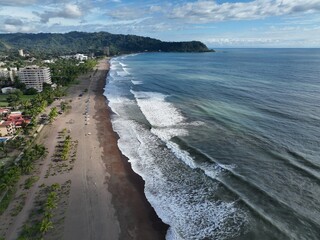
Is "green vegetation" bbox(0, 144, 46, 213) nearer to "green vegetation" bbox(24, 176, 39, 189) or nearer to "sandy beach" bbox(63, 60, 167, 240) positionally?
"green vegetation" bbox(24, 176, 39, 189)

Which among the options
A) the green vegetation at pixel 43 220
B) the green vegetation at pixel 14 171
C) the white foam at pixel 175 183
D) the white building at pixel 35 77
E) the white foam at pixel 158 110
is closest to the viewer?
the green vegetation at pixel 43 220

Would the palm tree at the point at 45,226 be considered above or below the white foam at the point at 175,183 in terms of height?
above

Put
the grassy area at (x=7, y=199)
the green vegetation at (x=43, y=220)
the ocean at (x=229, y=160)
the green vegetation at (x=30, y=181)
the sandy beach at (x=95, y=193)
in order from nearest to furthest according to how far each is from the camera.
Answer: the green vegetation at (x=43, y=220)
the sandy beach at (x=95, y=193)
the ocean at (x=229, y=160)
the grassy area at (x=7, y=199)
the green vegetation at (x=30, y=181)

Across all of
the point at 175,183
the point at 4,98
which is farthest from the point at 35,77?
the point at 175,183

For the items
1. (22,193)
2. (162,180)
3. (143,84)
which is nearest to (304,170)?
(162,180)

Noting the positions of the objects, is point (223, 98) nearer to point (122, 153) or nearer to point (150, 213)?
point (122, 153)

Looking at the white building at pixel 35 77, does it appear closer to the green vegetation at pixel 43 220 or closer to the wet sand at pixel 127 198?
the wet sand at pixel 127 198

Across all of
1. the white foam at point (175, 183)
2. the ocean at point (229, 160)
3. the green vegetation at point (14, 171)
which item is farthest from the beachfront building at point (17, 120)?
Result: the ocean at point (229, 160)
